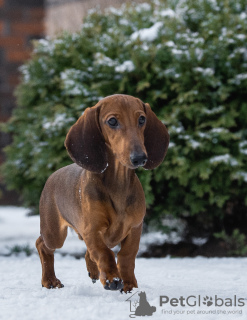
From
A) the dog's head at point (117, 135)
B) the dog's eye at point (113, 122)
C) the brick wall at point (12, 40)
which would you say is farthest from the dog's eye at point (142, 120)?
the brick wall at point (12, 40)

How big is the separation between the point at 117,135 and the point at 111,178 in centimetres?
32

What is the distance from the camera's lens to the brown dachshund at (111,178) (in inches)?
115

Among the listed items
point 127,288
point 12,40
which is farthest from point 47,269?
point 12,40

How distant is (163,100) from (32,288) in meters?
3.45

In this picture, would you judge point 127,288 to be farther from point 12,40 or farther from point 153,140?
point 12,40

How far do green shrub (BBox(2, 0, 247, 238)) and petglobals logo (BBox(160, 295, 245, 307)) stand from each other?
254cm

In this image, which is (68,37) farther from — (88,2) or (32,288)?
(88,2)

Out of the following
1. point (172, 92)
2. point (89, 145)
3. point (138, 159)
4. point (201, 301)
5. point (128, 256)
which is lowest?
point (201, 301)

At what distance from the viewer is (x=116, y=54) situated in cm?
659

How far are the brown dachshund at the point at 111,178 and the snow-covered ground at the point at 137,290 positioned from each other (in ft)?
0.63

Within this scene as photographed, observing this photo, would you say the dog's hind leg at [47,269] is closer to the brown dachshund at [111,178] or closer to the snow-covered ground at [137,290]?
the snow-covered ground at [137,290]

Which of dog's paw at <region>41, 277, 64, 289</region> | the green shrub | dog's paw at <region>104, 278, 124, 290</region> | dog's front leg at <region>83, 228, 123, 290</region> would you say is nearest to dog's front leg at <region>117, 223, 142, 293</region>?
dog's front leg at <region>83, 228, 123, 290</region>

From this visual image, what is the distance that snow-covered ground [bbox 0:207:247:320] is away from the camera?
9.18 feet

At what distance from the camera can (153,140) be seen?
126 inches
